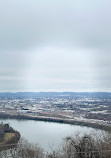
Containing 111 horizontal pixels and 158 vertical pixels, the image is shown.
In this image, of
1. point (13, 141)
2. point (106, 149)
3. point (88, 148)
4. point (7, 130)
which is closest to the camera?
point (106, 149)

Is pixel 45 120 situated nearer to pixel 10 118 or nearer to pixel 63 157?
pixel 10 118

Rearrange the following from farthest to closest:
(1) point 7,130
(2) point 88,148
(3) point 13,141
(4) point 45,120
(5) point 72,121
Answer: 1. (4) point 45,120
2. (5) point 72,121
3. (1) point 7,130
4. (3) point 13,141
5. (2) point 88,148

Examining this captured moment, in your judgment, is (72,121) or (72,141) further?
→ (72,121)

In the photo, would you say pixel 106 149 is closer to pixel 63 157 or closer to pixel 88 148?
pixel 88 148

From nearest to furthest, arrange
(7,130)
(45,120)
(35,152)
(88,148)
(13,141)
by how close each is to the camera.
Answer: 1. (88,148)
2. (35,152)
3. (13,141)
4. (7,130)
5. (45,120)

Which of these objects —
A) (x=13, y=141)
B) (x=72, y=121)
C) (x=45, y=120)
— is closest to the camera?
(x=13, y=141)

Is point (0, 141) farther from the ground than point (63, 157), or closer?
closer

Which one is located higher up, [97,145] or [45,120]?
[97,145]

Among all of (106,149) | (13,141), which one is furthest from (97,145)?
(13,141)

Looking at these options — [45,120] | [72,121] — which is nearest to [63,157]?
[72,121]
